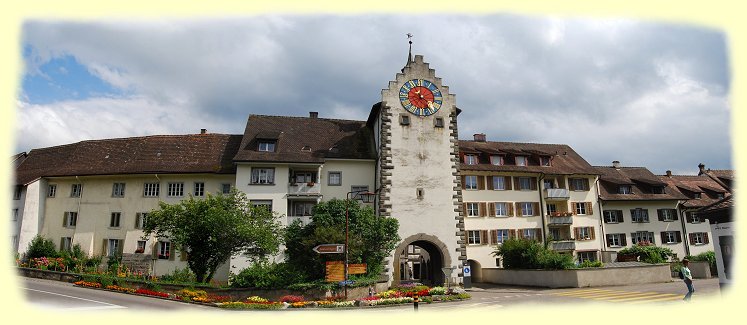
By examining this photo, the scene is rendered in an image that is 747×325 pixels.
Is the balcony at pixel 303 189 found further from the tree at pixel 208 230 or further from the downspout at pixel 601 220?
the downspout at pixel 601 220

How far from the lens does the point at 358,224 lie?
95.3 ft

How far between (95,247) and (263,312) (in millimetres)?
23001

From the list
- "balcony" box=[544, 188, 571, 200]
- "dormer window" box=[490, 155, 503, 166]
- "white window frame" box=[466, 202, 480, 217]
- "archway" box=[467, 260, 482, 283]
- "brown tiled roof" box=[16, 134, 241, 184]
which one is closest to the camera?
"brown tiled roof" box=[16, 134, 241, 184]

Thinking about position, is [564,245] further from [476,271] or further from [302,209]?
[302,209]

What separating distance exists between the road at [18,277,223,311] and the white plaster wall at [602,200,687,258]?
40452mm

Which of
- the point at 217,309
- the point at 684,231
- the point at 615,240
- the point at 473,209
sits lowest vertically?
the point at 217,309

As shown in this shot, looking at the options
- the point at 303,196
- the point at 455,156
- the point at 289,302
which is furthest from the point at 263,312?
the point at 455,156

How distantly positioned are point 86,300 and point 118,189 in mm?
18047

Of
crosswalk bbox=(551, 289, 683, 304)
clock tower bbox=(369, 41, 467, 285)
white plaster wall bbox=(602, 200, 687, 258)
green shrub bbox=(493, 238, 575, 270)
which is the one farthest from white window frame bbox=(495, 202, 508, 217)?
crosswalk bbox=(551, 289, 683, 304)

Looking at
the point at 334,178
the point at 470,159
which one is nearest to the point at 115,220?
the point at 334,178

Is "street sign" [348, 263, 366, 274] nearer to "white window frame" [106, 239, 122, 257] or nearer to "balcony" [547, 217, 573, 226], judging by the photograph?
"white window frame" [106, 239, 122, 257]

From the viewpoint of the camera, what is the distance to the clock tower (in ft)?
114

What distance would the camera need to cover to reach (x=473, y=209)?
4197 cm

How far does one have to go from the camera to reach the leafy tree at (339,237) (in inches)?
1045
